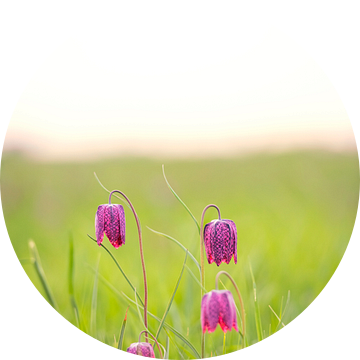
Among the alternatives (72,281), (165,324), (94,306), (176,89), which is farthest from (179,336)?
(176,89)

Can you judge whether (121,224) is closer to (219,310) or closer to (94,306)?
(94,306)

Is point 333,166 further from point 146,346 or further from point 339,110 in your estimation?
point 146,346

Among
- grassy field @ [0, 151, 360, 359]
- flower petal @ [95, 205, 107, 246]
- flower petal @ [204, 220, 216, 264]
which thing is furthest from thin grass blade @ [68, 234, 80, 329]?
flower petal @ [204, 220, 216, 264]

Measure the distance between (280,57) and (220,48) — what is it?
31 cm

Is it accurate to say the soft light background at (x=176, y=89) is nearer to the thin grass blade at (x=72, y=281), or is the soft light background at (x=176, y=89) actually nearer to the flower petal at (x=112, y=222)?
the flower petal at (x=112, y=222)

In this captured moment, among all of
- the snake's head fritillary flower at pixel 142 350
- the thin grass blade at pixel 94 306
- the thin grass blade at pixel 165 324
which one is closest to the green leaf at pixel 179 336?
the thin grass blade at pixel 165 324

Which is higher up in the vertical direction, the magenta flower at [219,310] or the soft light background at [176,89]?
the soft light background at [176,89]

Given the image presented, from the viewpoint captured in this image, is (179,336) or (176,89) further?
(176,89)

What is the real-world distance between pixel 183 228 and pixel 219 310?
0.44 m

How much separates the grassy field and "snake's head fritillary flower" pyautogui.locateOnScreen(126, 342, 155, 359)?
0.19ft

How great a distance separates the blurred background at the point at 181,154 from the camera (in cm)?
201

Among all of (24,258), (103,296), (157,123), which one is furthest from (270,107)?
(24,258)

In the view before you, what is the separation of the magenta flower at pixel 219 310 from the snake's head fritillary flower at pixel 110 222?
49cm

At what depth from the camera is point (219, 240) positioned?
5.83ft
